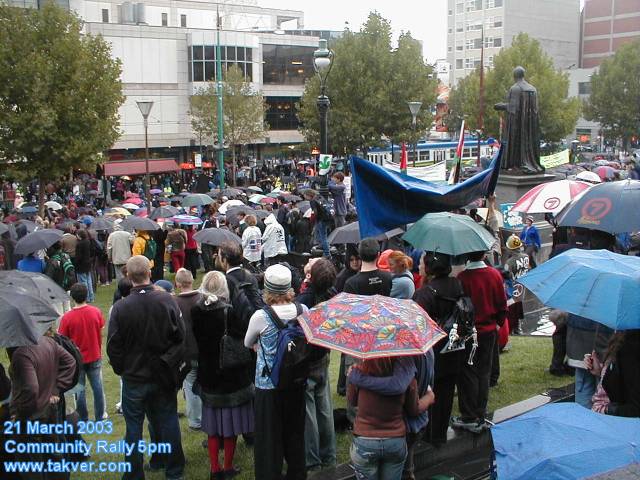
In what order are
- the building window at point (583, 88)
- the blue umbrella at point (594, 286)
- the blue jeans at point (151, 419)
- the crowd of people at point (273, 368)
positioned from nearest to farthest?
1. the crowd of people at point (273, 368)
2. the blue umbrella at point (594, 286)
3. the blue jeans at point (151, 419)
4. the building window at point (583, 88)

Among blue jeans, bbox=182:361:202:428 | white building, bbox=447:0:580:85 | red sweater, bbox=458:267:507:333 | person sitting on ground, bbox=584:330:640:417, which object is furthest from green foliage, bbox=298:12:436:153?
white building, bbox=447:0:580:85

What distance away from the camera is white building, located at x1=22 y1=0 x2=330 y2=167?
50219mm

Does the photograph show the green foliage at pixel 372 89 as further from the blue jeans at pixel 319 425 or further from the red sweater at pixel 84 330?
the blue jeans at pixel 319 425

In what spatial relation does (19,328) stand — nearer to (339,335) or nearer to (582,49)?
(339,335)

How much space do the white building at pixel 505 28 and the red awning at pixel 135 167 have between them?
5252 cm

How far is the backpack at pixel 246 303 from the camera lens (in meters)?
5.76

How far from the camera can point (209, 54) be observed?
52.5m

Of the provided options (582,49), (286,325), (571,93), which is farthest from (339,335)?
(582,49)

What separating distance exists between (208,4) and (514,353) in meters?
64.8

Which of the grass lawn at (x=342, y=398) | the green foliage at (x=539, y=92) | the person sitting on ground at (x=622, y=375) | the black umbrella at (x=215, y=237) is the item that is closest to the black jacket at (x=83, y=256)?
the black umbrella at (x=215, y=237)

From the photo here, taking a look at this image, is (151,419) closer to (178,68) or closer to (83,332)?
(83,332)

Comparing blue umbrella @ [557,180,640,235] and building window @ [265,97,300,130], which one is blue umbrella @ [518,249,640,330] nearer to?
blue umbrella @ [557,180,640,235]

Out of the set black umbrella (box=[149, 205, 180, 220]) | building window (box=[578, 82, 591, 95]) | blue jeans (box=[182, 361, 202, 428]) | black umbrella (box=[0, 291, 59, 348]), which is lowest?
blue jeans (box=[182, 361, 202, 428])

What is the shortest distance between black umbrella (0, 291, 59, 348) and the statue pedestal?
549 inches
